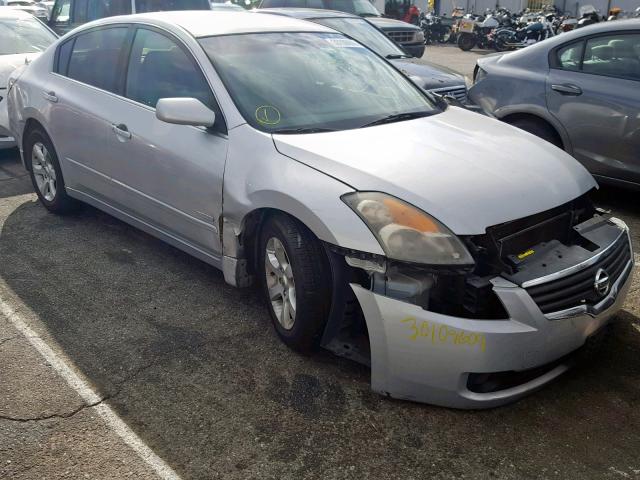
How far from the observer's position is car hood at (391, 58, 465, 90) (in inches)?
300

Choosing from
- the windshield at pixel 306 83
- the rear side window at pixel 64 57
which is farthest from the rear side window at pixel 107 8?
the windshield at pixel 306 83

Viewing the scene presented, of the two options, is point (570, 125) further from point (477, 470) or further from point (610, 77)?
point (477, 470)

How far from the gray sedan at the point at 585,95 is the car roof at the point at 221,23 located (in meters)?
2.14

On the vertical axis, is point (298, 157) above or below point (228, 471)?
above

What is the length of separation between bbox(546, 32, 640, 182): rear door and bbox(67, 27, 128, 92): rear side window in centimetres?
350

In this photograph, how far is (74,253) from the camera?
489 centimetres

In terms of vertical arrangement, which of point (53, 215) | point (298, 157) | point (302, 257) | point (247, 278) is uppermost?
point (298, 157)

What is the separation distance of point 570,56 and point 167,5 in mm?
5972

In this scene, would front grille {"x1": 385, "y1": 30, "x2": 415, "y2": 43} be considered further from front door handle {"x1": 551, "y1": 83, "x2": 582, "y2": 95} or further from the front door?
the front door

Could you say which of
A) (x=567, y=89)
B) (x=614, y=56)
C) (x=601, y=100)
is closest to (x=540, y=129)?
(x=567, y=89)

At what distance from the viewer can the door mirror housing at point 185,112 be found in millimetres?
3576

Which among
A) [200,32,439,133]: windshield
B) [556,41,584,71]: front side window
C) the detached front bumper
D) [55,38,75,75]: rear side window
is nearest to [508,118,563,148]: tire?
[556,41,584,71]: front side window

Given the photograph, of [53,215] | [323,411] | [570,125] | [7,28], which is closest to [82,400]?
[323,411]

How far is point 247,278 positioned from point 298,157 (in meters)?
0.81
